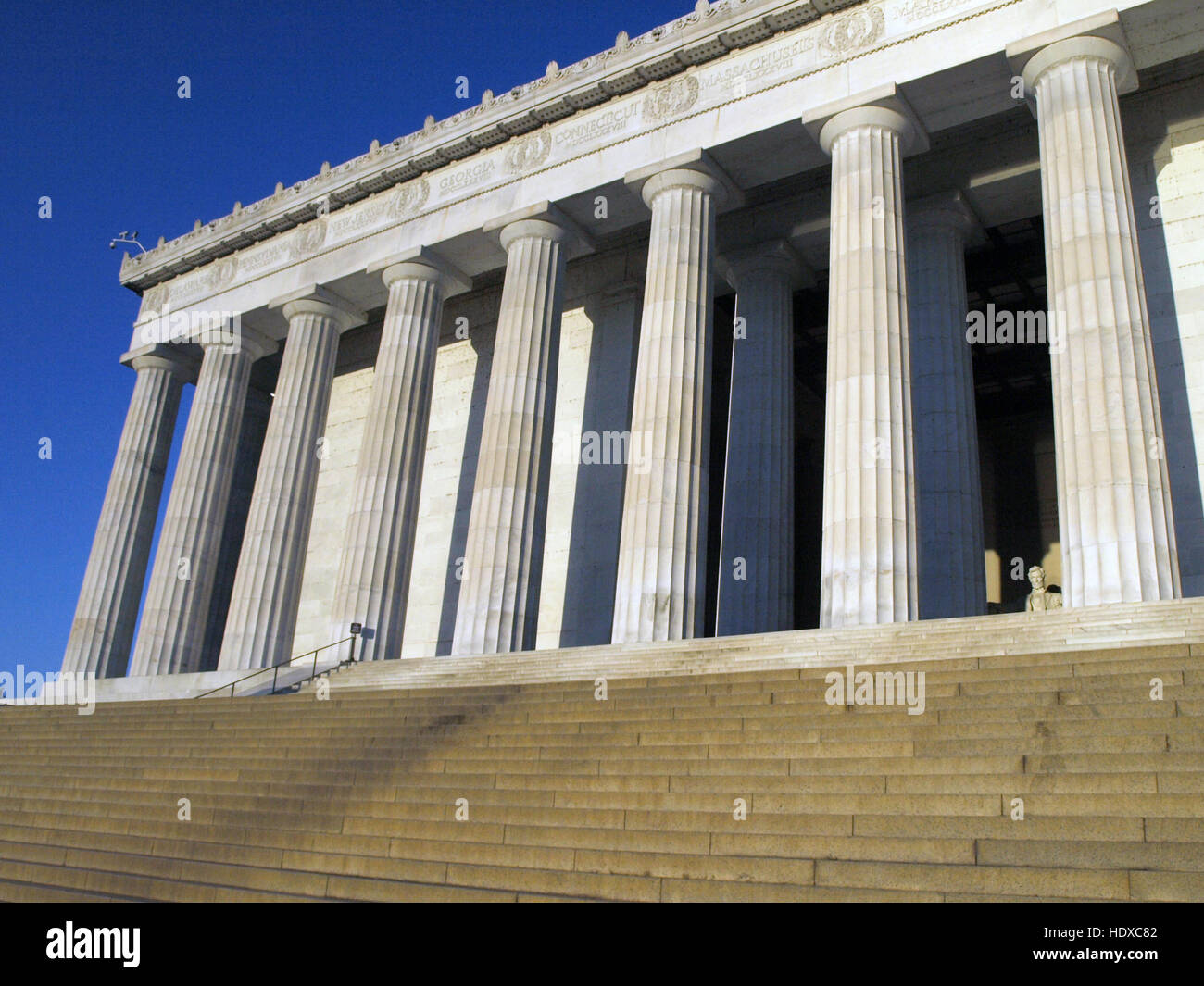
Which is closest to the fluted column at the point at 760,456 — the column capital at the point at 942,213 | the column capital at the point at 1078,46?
the column capital at the point at 942,213

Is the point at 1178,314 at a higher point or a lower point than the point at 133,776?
higher

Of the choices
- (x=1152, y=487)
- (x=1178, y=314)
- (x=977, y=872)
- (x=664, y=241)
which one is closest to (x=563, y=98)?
(x=664, y=241)

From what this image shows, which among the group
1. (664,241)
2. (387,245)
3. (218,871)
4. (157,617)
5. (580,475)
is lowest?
(218,871)

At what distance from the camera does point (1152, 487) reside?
1692 centimetres

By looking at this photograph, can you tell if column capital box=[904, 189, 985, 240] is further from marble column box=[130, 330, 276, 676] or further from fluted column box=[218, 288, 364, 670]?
marble column box=[130, 330, 276, 676]

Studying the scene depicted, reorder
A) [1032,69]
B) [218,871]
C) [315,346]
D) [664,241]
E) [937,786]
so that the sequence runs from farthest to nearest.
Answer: [315,346], [664,241], [1032,69], [218,871], [937,786]

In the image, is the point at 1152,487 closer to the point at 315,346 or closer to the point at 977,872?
the point at 977,872

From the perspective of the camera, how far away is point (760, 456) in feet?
85.1

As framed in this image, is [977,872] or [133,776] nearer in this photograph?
[977,872]

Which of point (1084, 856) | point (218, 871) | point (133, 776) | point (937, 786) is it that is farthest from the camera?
point (133, 776)

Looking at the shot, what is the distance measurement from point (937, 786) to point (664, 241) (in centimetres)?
1713

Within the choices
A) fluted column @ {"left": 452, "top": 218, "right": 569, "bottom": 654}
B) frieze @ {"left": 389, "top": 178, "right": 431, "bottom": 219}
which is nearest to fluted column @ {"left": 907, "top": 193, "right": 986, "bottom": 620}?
fluted column @ {"left": 452, "top": 218, "right": 569, "bottom": 654}

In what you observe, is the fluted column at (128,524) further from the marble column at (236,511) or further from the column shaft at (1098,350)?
the column shaft at (1098,350)

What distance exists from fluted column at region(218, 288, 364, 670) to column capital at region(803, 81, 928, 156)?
16466mm
